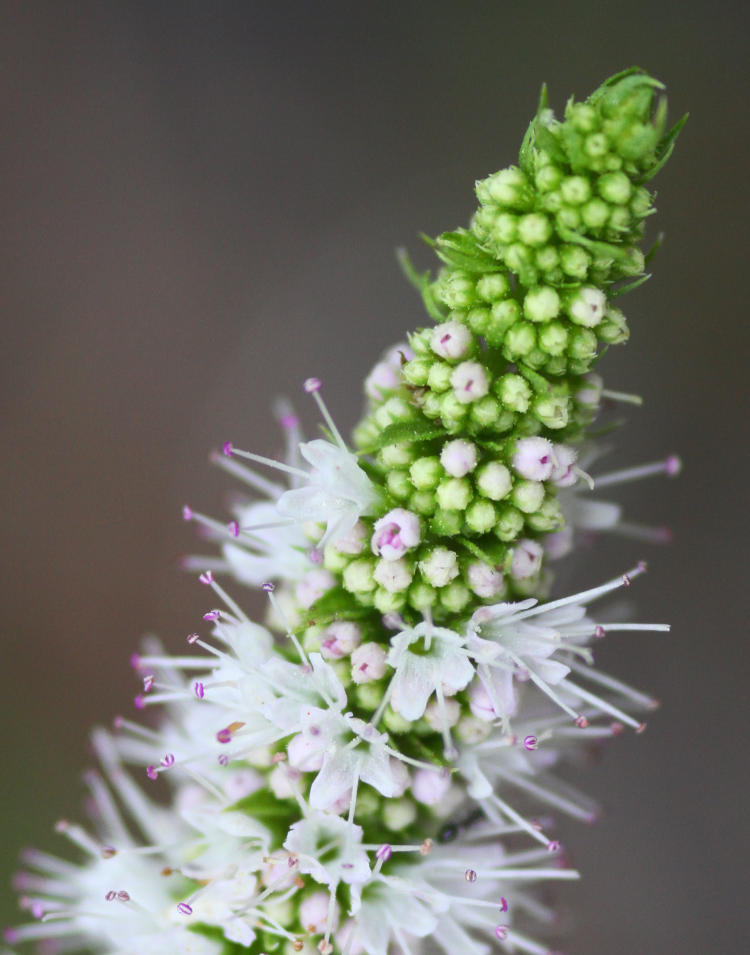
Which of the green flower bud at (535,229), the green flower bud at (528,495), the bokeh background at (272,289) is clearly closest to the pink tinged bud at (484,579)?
the green flower bud at (528,495)

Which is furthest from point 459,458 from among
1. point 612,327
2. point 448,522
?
point 612,327

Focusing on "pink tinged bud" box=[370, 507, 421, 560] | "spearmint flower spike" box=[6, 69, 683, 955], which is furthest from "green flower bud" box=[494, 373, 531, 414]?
"pink tinged bud" box=[370, 507, 421, 560]

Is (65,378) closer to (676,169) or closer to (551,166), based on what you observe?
(676,169)

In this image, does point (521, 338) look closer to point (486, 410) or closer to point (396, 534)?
point (486, 410)

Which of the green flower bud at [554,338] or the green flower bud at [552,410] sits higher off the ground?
the green flower bud at [554,338]

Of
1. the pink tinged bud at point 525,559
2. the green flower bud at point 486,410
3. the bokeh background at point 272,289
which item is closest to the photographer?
the green flower bud at point 486,410

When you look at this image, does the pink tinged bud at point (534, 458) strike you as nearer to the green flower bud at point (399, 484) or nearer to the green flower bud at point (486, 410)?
the green flower bud at point (486, 410)

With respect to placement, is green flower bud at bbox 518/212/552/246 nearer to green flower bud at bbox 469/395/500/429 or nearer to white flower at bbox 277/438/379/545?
green flower bud at bbox 469/395/500/429
